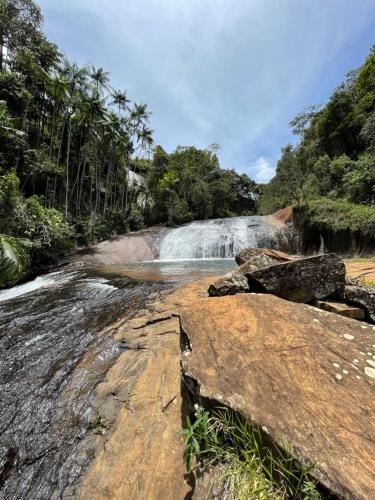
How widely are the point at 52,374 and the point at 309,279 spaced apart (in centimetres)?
342

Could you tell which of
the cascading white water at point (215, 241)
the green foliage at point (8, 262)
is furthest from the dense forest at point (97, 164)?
the cascading white water at point (215, 241)

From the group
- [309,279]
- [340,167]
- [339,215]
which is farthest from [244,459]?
[340,167]

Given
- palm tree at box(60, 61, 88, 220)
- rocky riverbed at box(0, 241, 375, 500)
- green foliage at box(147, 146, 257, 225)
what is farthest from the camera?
green foliage at box(147, 146, 257, 225)

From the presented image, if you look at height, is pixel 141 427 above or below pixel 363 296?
below

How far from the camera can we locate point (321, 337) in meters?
2.08

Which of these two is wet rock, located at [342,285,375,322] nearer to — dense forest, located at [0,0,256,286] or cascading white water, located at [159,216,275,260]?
dense forest, located at [0,0,256,286]

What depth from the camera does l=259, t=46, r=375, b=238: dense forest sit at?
1199cm

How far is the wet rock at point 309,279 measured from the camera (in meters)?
3.29

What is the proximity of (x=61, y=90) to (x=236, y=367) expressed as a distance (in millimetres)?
22240

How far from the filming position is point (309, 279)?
10.8 ft

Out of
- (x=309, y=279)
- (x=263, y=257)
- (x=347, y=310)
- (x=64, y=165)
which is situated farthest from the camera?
(x=64, y=165)

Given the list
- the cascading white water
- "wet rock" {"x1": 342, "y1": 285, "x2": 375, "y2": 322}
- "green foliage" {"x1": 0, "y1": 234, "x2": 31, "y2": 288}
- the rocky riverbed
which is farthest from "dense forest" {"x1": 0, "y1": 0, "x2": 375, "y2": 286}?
"wet rock" {"x1": 342, "y1": 285, "x2": 375, "y2": 322}

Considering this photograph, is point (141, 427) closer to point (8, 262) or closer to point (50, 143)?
point (8, 262)

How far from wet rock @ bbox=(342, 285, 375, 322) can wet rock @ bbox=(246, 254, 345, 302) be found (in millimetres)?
135
